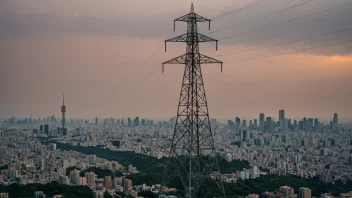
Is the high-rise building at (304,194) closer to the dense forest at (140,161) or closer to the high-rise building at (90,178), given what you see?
the high-rise building at (90,178)

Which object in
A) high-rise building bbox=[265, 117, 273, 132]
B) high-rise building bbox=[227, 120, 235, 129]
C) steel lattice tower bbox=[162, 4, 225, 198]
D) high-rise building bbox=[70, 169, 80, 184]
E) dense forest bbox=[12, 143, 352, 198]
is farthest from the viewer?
high-rise building bbox=[265, 117, 273, 132]

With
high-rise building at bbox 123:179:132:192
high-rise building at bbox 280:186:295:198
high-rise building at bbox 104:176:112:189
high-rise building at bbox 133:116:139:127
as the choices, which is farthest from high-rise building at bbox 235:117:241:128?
high-rise building at bbox 280:186:295:198

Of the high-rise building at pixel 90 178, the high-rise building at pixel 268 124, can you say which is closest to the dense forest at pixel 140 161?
the high-rise building at pixel 90 178

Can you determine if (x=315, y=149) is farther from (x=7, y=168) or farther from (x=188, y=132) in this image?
(x=188, y=132)

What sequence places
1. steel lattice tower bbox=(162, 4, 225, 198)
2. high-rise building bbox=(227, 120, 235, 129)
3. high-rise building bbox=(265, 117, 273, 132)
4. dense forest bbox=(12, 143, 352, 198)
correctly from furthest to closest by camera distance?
high-rise building bbox=(265, 117, 273, 132)
high-rise building bbox=(227, 120, 235, 129)
dense forest bbox=(12, 143, 352, 198)
steel lattice tower bbox=(162, 4, 225, 198)

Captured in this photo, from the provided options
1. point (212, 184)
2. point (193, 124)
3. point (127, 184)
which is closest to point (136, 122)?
point (127, 184)

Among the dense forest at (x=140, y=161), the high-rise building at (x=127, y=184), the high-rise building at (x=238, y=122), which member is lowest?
the dense forest at (x=140, y=161)

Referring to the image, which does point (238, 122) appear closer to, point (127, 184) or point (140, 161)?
point (140, 161)

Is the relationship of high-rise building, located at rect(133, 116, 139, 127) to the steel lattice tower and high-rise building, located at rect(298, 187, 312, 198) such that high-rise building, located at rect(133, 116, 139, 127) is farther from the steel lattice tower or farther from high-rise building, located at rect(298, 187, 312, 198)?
the steel lattice tower

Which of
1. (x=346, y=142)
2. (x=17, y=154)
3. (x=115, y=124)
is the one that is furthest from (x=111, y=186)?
(x=115, y=124)

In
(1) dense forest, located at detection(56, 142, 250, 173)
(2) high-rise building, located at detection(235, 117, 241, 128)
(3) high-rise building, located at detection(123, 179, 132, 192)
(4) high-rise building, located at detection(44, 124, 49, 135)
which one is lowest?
(1) dense forest, located at detection(56, 142, 250, 173)

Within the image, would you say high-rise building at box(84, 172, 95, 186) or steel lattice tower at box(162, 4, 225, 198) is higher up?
steel lattice tower at box(162, 4, 225, 198)
